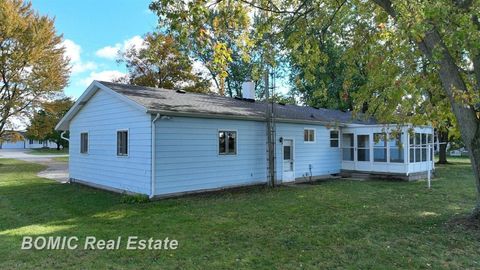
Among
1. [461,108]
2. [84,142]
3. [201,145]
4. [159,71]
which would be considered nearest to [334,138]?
[201,145]

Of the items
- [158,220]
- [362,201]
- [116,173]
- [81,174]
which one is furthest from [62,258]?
[81,174]

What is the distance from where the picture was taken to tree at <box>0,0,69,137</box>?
23.7 metres

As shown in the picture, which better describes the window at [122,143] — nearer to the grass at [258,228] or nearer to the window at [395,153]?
the grass at [258,228]

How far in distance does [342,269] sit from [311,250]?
2.73ft

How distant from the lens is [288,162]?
48.6 feet

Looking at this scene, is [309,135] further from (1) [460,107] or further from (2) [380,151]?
(1) [460,107]

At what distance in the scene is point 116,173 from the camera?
11969mm

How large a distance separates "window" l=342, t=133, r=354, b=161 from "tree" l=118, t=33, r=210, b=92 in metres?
15.4

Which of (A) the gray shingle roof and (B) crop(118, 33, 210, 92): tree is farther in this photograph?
(B) crop(118, 33, 210, 92): tree

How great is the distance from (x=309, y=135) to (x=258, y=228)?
9.49m

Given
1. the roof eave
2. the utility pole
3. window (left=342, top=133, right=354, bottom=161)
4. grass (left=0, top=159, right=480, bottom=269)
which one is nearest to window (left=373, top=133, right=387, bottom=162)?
window (left=342, top=133, right=354, bottom=161)

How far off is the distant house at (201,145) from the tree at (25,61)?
11.1 meters

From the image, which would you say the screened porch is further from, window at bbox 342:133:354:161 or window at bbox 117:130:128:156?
window at bbox 117:130:128:156

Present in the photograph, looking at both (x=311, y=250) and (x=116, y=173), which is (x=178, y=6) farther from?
(x=116, y=173)
